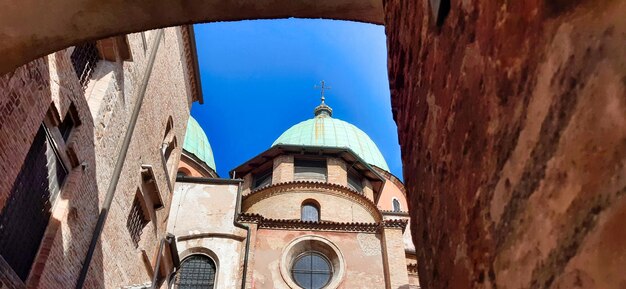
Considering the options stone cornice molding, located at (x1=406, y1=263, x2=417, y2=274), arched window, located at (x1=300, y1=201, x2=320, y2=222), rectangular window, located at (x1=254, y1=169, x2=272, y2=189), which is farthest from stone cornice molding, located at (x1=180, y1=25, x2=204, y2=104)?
stone cornice molding, located at (x1=406, y1=263, x2=417, y2=274)

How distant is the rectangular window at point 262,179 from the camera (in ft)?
80.0

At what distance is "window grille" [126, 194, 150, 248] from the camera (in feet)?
33.8

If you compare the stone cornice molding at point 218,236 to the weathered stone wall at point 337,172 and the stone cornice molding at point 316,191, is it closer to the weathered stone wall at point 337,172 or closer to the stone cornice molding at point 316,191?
the stone cornice molding at point 316,191

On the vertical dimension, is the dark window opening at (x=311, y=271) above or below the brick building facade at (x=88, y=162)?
above

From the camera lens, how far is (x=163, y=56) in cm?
1154

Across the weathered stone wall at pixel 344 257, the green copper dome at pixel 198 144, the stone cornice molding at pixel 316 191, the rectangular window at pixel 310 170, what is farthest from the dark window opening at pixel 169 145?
the green copper dome at pixel 198 144

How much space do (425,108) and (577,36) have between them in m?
1.54

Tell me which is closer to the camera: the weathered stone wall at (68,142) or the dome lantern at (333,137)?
the weathered stone wall at (68,142)

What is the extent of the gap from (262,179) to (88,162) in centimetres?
1706

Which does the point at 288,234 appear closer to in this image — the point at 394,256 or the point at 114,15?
the point at 394,256

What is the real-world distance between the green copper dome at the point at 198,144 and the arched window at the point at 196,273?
41.5 feet

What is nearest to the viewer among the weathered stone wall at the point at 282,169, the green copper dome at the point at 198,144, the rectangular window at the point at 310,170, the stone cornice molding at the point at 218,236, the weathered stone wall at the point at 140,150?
the weathered stone wall at the point at 140,150

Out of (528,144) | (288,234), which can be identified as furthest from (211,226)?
(528,144)

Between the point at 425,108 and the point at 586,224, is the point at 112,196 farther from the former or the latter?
the point at 586,224
